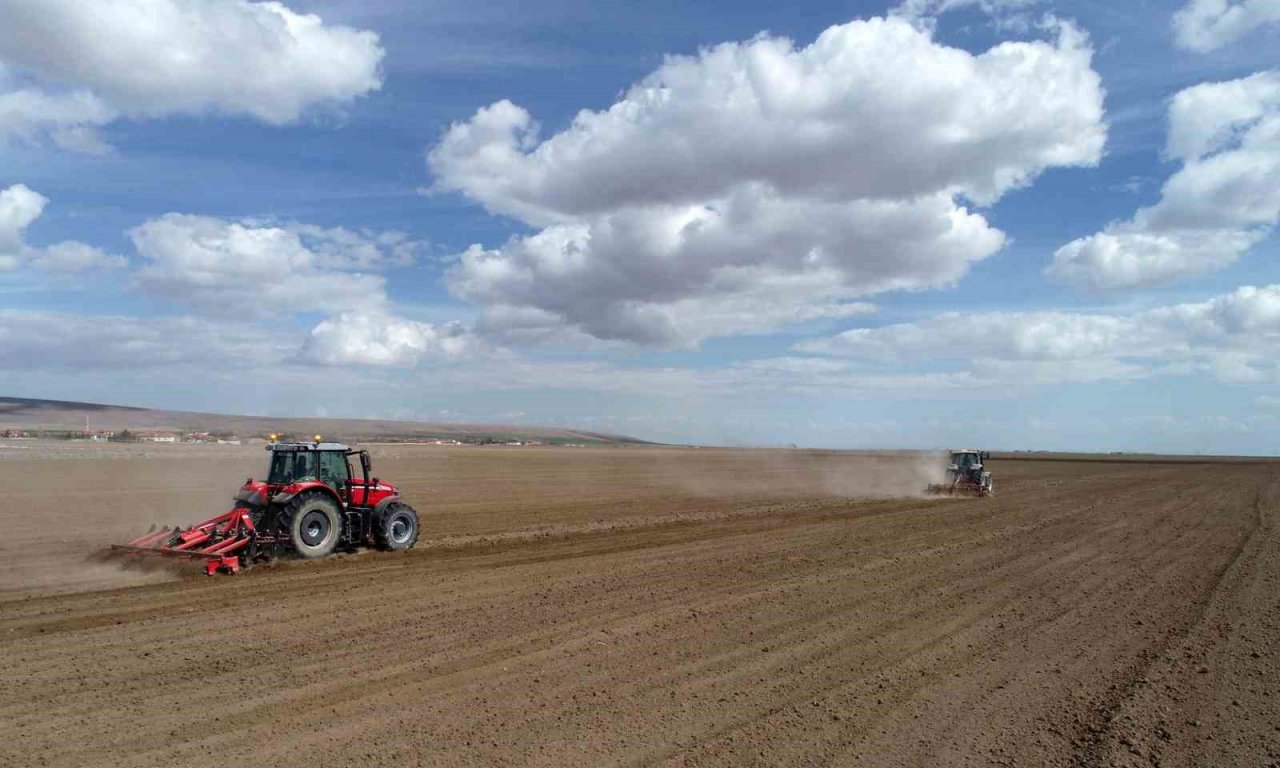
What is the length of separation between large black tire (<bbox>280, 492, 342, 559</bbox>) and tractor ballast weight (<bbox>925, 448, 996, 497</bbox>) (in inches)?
1002

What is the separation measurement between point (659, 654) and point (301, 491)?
8636mm

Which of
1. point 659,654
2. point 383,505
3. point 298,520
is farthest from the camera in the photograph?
point 383,505

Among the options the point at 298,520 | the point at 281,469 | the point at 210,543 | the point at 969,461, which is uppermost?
the point at 969,461

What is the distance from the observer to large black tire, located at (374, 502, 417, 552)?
16.7 m

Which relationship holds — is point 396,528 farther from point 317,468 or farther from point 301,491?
point 301,491

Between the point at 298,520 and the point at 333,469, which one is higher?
the point at 333,469

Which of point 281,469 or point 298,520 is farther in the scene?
point 281,469

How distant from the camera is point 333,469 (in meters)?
16.3

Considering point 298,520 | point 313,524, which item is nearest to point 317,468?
point 313,524

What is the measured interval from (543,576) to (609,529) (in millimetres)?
7611

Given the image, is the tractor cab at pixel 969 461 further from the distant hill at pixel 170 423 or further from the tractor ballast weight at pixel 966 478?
the distant hill at pixel 170 423

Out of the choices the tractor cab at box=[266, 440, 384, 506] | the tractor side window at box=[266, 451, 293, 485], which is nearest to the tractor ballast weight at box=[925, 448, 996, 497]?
the tractor cab at box=[266, 440, 384, 506]

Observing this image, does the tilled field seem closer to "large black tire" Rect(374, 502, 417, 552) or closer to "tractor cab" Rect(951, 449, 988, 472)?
"large black tire" Rect(374, 502, 417, 552)

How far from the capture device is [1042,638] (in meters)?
10.1
